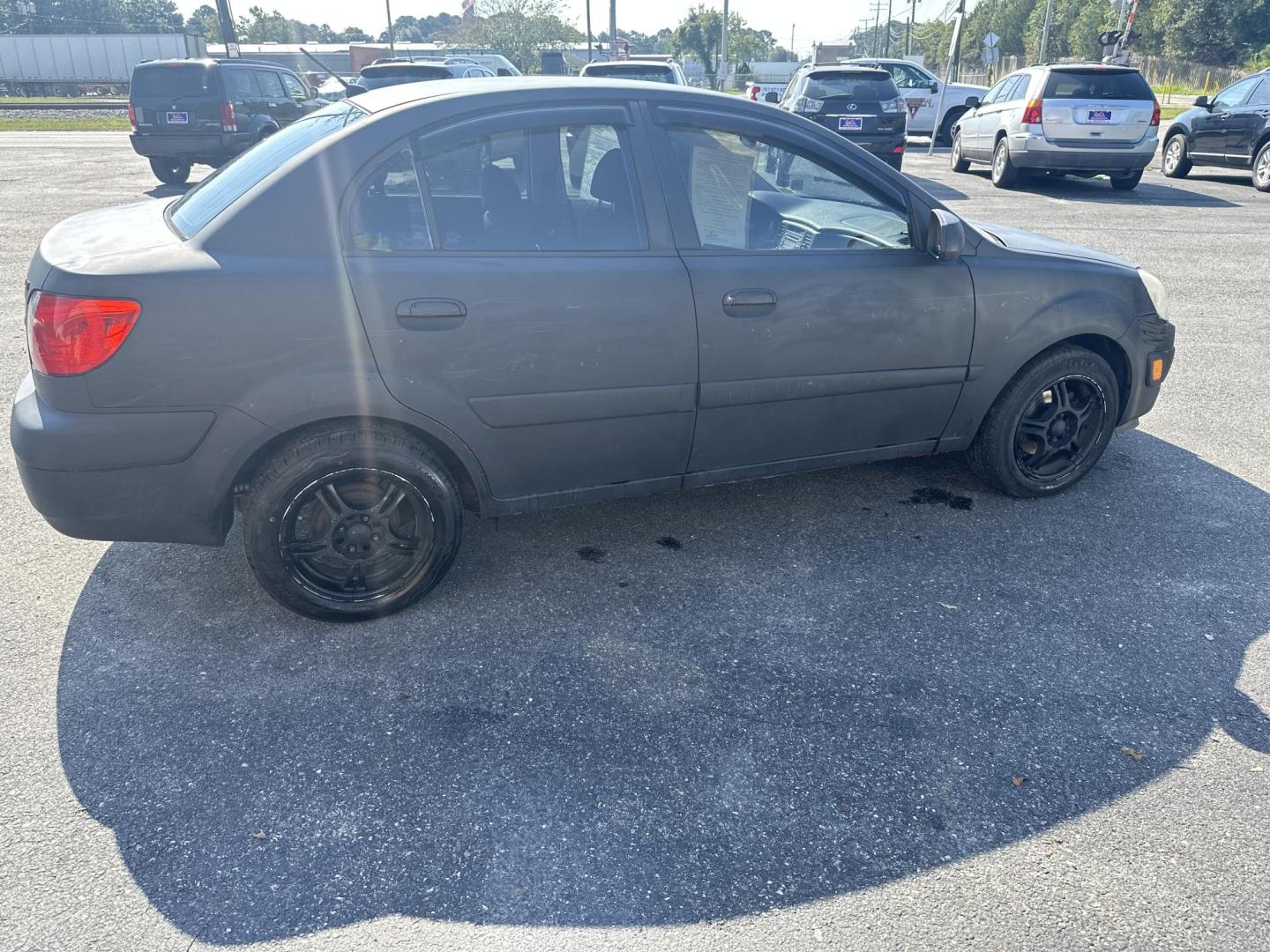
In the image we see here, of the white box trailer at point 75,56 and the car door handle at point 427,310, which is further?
the white box trailer at point 75,56

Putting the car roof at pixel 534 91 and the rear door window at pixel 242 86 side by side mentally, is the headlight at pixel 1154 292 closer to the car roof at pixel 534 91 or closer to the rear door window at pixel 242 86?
the car roof at pixel 534 91

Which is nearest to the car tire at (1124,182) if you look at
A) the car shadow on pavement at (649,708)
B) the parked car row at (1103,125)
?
the parked car row at (1103,125)

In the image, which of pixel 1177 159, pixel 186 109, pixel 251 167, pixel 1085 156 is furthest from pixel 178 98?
pixel 1177 159

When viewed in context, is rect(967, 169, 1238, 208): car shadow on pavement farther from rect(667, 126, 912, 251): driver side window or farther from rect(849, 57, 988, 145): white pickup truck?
rect(667, 126, 912, 251): driver side window

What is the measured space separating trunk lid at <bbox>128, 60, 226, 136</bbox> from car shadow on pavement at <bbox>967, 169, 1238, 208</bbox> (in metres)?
11.9

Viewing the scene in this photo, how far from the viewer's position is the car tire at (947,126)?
21.5 meters

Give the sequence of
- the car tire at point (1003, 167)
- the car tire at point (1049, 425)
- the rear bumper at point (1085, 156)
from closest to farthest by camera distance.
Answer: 1. the car tire at point (1049, 425)
2. the rear bumper at point (1085, 156)
3. the car tire at point (1003, 167)

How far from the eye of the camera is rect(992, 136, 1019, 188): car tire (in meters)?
14.3

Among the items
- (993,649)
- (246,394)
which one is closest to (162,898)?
(246,394)

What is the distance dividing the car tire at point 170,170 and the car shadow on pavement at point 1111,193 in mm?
12598

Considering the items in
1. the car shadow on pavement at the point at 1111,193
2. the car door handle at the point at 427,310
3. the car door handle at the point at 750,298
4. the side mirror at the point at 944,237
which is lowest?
the car shadow on pavement at the point at 1111,193

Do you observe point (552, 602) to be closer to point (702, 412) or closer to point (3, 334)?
point (702, 412)

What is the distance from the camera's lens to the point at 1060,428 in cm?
435

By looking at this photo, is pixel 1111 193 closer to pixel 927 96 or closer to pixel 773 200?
pixel 927 96
